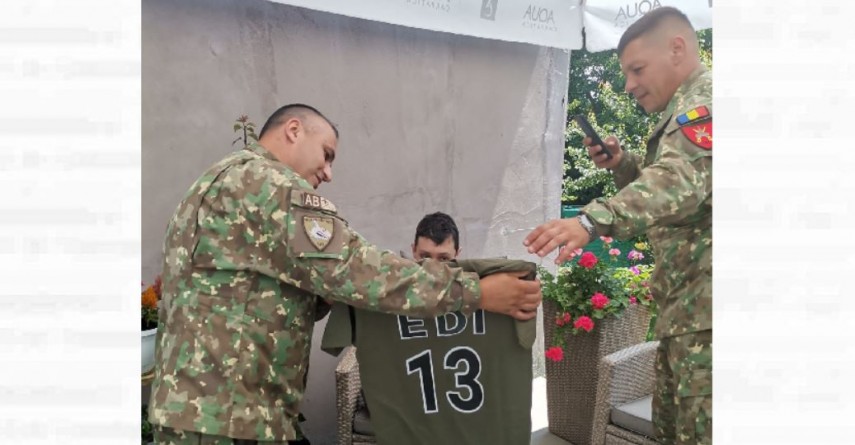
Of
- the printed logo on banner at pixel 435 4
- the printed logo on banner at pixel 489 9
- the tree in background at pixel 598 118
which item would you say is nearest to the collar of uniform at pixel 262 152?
the printed logo on banner at pixel 435 4

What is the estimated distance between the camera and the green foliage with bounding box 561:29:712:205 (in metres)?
15.5

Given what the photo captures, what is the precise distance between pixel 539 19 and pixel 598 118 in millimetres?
13936

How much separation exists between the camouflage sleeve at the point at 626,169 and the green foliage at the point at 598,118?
11486 mm

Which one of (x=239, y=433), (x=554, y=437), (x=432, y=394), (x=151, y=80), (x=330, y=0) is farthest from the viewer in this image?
(x=554, y=437)

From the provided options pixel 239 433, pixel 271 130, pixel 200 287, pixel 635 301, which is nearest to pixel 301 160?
pixel 271 130

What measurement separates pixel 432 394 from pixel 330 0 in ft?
7.00

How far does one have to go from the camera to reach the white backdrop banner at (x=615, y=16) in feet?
14.8

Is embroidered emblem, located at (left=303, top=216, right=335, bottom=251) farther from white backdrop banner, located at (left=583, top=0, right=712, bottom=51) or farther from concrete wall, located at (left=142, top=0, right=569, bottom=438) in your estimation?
white backdrop banner, located at (left=583, top=0, right=712, bottom=51)

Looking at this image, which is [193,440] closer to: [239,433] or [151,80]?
[239,433]

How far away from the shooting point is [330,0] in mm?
3303

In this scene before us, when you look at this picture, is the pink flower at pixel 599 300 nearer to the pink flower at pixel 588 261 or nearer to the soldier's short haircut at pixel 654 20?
the pink flower at pixel 588 261

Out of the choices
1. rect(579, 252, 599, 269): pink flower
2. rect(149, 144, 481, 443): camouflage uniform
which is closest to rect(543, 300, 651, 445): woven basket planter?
rect(579, 252, 599, 269): pink flower

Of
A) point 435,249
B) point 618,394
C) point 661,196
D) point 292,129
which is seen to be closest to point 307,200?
point 292,129

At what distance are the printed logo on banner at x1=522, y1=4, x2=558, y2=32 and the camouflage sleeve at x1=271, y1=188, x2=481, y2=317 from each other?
315 centimetres
